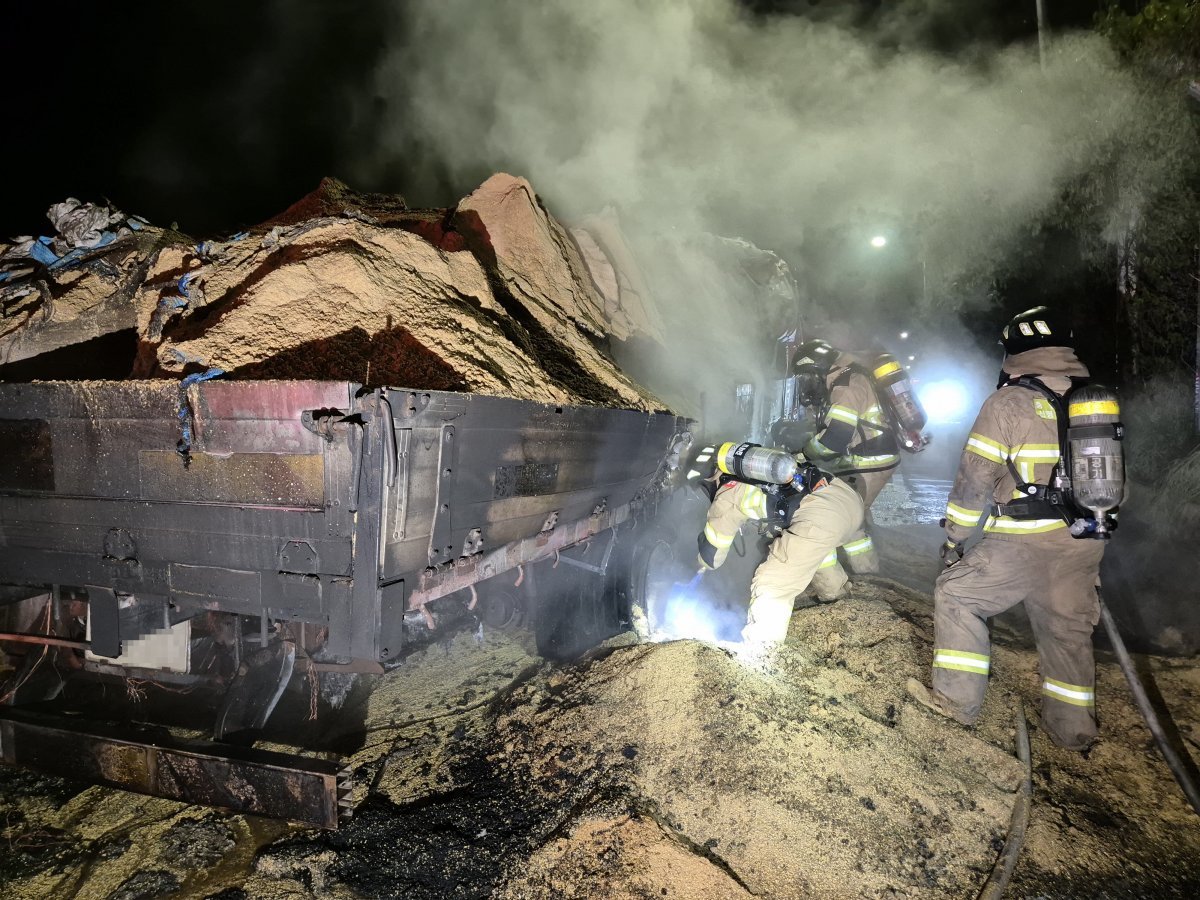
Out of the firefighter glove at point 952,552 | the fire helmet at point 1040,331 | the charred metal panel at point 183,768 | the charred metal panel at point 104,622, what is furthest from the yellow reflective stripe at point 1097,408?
the charred metal panel at point 104,622

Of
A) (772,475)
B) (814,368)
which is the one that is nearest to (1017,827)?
(772,475)

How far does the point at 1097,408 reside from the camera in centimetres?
310

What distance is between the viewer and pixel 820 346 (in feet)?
18.1

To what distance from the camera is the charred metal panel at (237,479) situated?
2.20 meters

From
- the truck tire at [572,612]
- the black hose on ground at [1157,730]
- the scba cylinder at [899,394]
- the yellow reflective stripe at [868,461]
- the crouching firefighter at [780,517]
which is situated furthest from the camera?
the yellow reflective stripe at [868,461]

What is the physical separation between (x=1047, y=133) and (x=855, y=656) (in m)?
10.4

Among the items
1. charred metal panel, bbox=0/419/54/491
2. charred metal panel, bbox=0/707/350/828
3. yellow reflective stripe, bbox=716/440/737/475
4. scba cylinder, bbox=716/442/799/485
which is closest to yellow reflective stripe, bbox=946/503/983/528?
scba cylinder, bbox=716/442/799/485

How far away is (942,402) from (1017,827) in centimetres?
2217

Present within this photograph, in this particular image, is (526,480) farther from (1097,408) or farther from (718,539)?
(1097,408)

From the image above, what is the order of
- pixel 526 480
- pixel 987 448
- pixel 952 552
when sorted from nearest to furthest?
pixel 526 480
pixel 987 448
pixel 952 552

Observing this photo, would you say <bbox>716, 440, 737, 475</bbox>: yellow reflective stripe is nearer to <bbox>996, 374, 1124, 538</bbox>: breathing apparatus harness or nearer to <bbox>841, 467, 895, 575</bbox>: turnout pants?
<bbox>996, 374, 1124, 538</bbox>: breathing apparatus harness

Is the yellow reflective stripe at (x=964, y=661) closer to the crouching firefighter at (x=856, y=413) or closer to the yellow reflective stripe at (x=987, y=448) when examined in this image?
the yellow reflective stripe at (x=987, y=448)

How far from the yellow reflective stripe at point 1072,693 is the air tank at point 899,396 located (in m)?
2.61

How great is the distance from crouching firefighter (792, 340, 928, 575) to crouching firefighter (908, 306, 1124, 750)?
1768 mm
